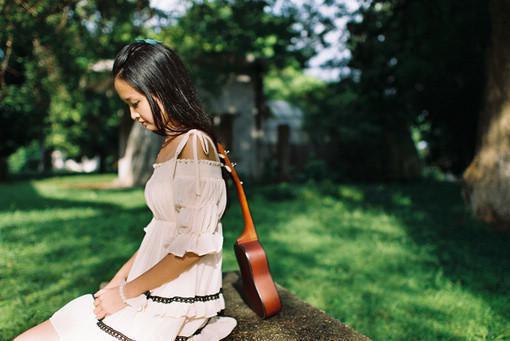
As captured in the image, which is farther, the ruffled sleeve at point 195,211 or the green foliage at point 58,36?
the green foliage at point 58,36

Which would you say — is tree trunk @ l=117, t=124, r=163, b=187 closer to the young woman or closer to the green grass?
the green grass

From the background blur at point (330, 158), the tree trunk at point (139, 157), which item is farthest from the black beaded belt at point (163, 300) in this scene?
the tree trunk at point (139, 157)

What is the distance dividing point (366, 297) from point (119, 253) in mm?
2887

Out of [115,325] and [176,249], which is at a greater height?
[176,249]

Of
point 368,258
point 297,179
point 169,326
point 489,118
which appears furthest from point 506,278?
point 297,179

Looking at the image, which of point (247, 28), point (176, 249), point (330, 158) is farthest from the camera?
point (330, 158)

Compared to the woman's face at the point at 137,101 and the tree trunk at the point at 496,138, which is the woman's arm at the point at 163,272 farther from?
the tree trunk at the point at 496,138

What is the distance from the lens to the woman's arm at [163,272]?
1.69 meters

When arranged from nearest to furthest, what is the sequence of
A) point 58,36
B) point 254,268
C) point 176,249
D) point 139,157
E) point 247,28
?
1. point 176,249
2. point 254,268
3. point 58,36
4. point 247,28
5. point 139,157

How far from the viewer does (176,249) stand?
167cm

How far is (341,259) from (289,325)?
3.08 metres

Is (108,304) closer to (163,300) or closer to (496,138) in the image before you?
(163,300)

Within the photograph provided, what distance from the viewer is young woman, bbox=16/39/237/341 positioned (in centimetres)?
170

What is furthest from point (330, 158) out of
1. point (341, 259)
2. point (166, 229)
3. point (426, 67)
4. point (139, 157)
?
point (166, 229)
